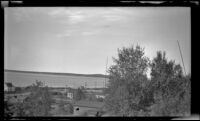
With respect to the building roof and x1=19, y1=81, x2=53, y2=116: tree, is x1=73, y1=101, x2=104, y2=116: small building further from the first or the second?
x1=19, y1=81, x2=53, y2=116: tree

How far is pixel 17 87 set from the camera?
243 cm

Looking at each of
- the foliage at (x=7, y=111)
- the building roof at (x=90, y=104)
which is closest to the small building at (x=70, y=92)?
the building roof at (x=90, y=104)

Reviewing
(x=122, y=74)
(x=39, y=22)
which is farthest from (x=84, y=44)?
(x=122, y=74)

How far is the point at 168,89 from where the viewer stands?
304 cm

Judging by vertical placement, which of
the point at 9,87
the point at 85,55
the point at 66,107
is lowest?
the point at 66,107

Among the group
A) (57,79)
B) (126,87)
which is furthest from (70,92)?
(126,87)

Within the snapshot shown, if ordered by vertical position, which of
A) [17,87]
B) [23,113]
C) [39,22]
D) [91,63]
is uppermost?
[39,22]

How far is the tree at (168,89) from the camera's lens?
2330mm

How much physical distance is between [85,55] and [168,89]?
1244 mm

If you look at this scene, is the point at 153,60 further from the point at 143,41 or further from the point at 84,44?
the point at 84,44

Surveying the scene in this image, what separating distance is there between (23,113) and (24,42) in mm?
769

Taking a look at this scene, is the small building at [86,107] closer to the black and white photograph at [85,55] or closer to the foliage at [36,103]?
the black and white photograph at [85,55]

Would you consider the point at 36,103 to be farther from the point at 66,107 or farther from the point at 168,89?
the point at 168,89
